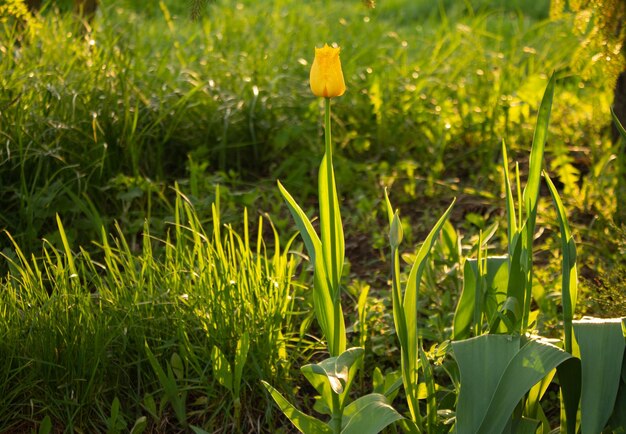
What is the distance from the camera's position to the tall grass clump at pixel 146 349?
213cm

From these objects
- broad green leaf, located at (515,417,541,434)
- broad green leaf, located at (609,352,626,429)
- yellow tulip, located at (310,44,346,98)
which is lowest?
broad green leaf, located at (515,417,541,434)

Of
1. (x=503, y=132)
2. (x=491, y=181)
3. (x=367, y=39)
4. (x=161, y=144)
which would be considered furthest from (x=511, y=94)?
(x=161, y=144)

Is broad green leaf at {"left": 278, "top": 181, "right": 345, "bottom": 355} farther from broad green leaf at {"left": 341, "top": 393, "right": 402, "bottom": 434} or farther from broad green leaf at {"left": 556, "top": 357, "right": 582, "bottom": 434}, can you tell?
broad green leaf at {"left": 556, "top": 357, "right": 582, "bottom": 434}

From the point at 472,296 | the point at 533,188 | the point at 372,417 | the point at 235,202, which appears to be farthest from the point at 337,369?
the point at 235,202

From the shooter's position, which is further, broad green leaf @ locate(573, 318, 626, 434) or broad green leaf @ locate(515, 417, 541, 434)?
broad green leaf @ locate(515, 417, 541, 434)

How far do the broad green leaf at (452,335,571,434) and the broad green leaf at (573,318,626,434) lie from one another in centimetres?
9

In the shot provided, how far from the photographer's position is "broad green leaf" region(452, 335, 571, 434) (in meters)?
1.62

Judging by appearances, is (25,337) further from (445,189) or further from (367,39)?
(367,39)

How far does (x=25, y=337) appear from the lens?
2184 millimetres

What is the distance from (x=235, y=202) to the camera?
3.21m

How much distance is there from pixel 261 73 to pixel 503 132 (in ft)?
3.26

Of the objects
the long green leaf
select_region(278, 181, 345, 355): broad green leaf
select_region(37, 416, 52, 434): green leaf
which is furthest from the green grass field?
select_region(278, 181, 345, 355): broad green leaf

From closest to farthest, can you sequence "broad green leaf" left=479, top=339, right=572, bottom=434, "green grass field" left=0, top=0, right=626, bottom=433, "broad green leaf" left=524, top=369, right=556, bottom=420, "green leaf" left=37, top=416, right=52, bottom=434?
"broad green leaf" left=479, top=339, right=572, bottom=434 < "broad green leaf" left=524, top=369, right=556, bottom=420 < "green leaf" left=37, top=416, right=52, bottom=434 < "green grass field" left=0, top=0, right=626, bottom=433

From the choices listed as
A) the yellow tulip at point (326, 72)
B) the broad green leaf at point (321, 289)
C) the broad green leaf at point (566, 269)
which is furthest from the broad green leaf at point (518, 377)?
the yellow tulip at point (326, 72)
